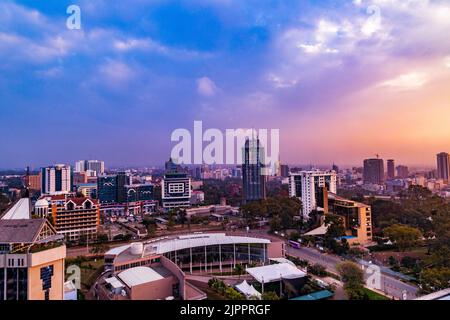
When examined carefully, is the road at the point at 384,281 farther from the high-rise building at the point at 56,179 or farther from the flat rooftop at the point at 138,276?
the high-rise building at the point at 56,179

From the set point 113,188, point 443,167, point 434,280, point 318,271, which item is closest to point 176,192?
point 113,188

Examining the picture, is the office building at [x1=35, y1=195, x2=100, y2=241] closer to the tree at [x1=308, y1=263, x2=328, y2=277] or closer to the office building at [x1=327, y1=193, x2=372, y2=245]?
the tree at [x1=308, y1=263, x2=328, y2=277]

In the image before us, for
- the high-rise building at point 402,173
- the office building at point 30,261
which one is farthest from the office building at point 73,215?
the high-rise building at point 402,173

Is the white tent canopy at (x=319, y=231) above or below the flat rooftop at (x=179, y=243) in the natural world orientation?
below

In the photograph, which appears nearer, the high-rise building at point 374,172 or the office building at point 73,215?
the office building at point 73,215

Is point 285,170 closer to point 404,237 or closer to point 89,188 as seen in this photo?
point 404,237

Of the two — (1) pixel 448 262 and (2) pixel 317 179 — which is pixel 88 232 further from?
(1) pixel 448 262
